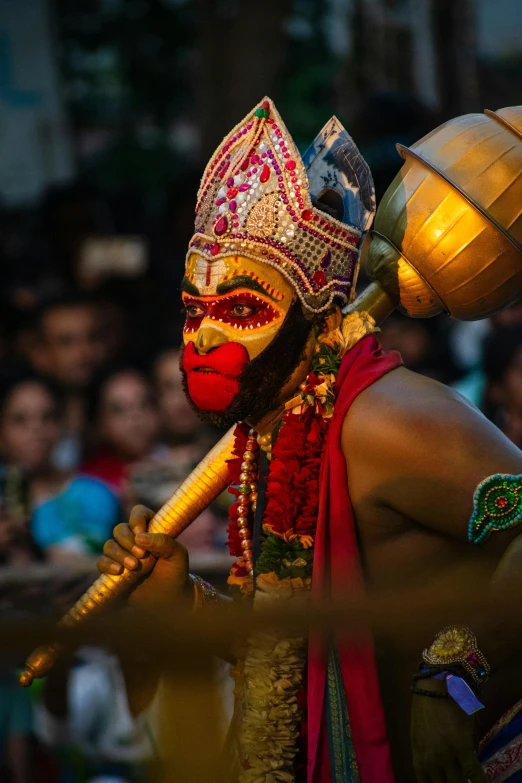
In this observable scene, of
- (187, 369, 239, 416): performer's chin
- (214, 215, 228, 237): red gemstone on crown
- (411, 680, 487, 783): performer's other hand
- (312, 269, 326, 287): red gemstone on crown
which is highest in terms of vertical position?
(214, 215, 228, 237): red gemstone on crown

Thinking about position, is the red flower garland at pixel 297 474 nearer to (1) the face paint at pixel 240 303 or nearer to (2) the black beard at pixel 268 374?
(2) the black beard at pixel 268 374

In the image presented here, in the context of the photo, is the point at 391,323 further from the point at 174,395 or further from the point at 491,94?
the point at 491,94

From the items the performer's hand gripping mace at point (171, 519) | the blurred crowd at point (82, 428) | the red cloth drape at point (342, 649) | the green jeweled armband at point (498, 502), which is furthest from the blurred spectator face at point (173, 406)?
the green jeweled armband at point (498, 502)

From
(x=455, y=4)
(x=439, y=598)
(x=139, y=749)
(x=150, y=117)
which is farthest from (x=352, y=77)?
(x=439, y=598)

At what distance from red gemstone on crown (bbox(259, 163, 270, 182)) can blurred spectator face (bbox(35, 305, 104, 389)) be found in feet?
12.3

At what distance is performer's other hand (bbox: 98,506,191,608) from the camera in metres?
3.37

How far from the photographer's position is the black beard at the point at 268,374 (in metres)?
3.26

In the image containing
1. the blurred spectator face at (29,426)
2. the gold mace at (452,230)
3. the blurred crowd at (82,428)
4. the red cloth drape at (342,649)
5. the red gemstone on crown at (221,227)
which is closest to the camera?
the red cloth drape at (342,649)

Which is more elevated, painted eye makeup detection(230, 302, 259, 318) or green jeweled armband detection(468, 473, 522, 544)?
painted eye makeup detection(230, 302, 259, 318)

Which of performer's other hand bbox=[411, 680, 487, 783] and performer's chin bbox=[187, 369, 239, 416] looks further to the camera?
performer's chin bbox=[187, 369, 239, 416]

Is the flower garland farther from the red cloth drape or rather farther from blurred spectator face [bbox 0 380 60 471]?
blurred spectator face [bbox 0 380 60 471]

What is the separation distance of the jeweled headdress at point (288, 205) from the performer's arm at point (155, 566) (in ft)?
2.25

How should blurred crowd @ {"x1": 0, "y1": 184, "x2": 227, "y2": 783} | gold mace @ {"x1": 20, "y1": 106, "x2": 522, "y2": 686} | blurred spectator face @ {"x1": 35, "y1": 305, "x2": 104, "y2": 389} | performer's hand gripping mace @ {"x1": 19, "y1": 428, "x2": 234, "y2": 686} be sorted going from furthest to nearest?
blurred spectator face @ {"x1": 35, "y1": 305, "x2": 104, "y2": 389}, blurred crowd @ {"x1": 0, "y1": 184, "x2": 227, "y2": 783}, performer's hand gripping mace @ {"x1": 19, "y1": 428, "x2": 234, "y2": 686}, gold mace @ {"x1": 20, "y1": 106, "x2": 522, "y2": 686}

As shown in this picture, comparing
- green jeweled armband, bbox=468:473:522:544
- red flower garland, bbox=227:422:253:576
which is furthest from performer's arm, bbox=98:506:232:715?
green jeweled armband, bbox=468:473:522:544
